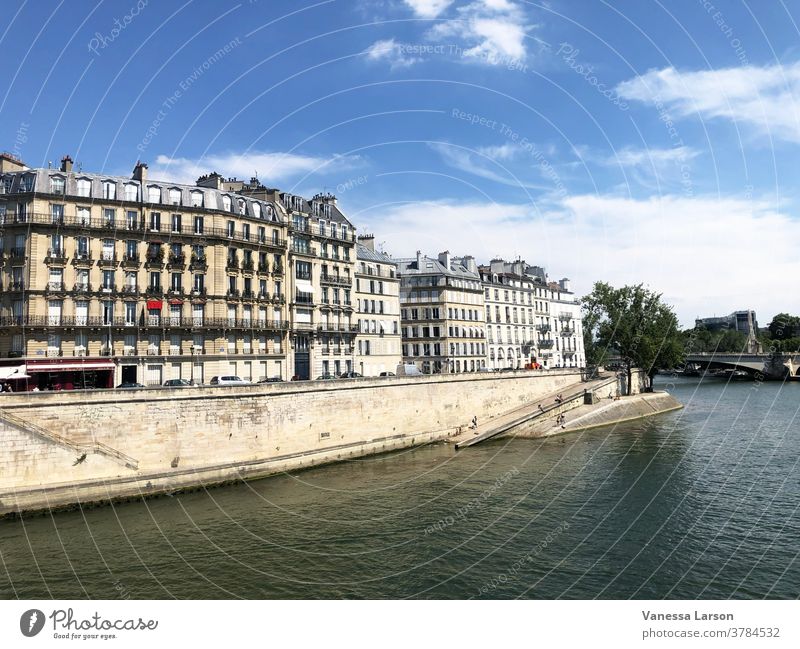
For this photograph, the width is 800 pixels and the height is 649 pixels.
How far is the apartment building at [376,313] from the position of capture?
5900 centimetres

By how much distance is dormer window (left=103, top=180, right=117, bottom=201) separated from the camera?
135 feet

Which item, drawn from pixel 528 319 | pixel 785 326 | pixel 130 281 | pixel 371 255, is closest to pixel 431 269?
pixel 371 255

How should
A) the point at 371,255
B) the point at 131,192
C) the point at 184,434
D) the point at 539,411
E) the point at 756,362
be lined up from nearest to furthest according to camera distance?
the point at 184,434
the point at 131,192
the point at 539,411
the point at 371,255
the point at 756,362

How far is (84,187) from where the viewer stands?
40.4 meters

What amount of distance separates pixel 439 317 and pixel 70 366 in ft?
140

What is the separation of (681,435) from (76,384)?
45.6 m

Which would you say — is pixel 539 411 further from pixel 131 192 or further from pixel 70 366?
pixel 131 192

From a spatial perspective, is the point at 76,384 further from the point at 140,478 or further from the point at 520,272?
the point at 520,272

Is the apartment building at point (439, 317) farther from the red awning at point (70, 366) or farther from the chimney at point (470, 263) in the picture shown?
the red awning at point (70, 366)

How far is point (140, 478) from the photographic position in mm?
29734

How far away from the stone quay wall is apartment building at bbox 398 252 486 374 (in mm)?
22511

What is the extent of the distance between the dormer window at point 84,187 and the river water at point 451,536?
23495 millimetres

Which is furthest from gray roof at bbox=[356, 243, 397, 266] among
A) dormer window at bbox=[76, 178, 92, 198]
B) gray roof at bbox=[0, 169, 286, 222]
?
dormer window at bbox=[76, 178, 92, 198]

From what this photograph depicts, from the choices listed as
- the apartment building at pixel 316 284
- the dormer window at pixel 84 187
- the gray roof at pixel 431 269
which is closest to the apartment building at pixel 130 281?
the dormer window at pixel 84 187
